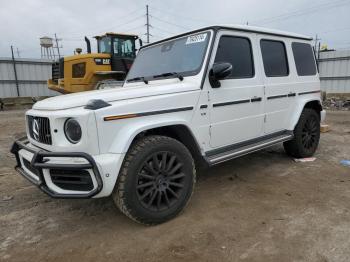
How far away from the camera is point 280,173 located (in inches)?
179

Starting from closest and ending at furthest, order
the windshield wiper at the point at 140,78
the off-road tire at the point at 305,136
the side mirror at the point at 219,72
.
A: 1. the side mirror at the point at 219,72
2. the windshield wiper at the point at 140,78
3. the off-road tire at the point at 305,136

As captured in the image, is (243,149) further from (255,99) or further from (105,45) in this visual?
(105,45)

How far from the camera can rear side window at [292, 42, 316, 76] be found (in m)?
4.88

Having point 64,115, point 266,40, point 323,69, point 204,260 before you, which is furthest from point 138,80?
point 323,69

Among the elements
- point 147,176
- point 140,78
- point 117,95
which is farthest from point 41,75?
point 147,176

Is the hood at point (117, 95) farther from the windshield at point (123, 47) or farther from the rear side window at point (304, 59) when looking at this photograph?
the windshield at point (123, 47)

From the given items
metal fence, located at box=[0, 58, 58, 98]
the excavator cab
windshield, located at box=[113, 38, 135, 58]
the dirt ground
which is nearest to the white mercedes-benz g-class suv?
the dirt ground

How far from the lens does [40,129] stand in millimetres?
2934

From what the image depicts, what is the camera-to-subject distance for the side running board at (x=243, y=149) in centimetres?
353

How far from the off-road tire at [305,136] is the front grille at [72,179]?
3.62 meters

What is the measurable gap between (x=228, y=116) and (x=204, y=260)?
178 centimetres

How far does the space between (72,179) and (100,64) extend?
8871 mm

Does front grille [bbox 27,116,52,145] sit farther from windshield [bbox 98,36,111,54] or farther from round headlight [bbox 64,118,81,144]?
windshield [bbox 98,36,111,54]

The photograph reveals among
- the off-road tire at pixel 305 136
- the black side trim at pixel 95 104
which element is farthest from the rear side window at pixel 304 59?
the black side trim at pixel 95 104
